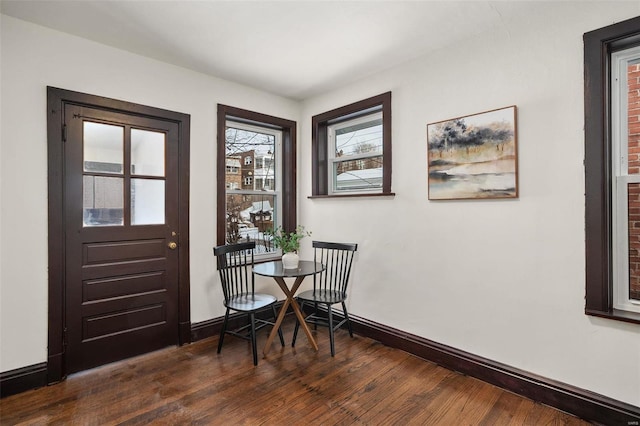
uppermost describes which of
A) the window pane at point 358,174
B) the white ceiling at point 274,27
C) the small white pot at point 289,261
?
the white ceiling at point 274,27

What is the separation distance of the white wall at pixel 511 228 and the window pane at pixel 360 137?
305 millimetres

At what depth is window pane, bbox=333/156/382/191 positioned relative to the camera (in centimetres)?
326

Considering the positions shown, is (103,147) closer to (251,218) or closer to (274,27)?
(251,218)

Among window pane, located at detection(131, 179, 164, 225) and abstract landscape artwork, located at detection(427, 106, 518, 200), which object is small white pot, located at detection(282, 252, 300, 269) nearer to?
window pane, located at detection(131, 179, 164, 225)

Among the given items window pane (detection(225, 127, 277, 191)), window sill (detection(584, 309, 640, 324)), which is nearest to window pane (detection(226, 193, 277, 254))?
window pane (detection(225, 127, 277, 191))

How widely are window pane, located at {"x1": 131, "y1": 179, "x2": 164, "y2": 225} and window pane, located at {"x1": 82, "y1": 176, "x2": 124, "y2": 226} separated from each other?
98 mm

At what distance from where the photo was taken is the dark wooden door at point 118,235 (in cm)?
246

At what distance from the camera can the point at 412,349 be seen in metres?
2.76

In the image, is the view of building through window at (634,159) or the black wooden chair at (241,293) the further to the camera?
the black wooden chair at (241,293)

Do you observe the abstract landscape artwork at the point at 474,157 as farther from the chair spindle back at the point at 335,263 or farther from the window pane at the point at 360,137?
the chair spindle back at the point at 335,263

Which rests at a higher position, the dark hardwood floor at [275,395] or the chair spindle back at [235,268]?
the chair spindle back at [235,268]

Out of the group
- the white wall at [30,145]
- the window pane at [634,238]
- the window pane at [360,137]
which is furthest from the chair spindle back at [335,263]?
the white wall at [30,145]

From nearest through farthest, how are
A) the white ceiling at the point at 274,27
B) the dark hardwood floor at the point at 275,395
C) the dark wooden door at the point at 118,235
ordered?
the dark hardwood floor at the point at 275,395, the white ceiling at the point at 274,27, the dark wooden door at the point at 118,235

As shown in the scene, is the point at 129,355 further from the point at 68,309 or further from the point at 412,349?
the point at 412,349
